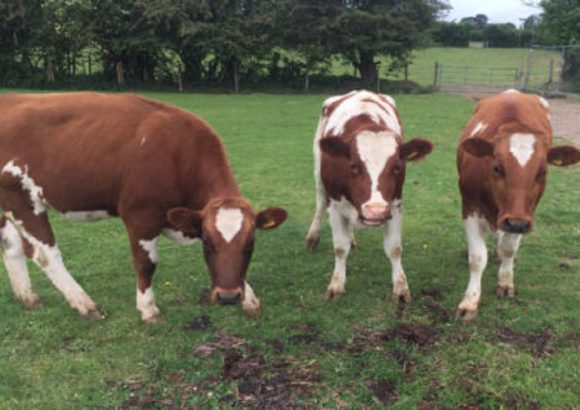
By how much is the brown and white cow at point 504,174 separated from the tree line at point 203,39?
23.9 m

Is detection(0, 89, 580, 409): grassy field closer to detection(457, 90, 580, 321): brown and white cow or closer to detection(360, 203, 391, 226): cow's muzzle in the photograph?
detection(457, 90, 580, 321): brown and white cow

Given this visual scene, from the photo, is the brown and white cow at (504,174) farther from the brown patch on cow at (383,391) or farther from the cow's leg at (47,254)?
the cow's leg at (47,254)

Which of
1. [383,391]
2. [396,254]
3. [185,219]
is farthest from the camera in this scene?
[396,254]

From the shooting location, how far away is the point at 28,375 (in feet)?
14.8

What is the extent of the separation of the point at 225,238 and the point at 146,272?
1.29m

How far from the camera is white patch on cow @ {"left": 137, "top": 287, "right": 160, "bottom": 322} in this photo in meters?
5.33

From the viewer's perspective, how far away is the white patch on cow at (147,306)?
5.33 m

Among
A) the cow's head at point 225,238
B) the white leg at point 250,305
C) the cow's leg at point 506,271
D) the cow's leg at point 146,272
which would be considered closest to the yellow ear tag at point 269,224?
the cow's head at point 225,238

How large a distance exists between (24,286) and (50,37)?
26.0m

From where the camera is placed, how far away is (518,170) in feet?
15.5

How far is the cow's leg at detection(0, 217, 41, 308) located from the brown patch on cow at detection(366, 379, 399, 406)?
11.2ft

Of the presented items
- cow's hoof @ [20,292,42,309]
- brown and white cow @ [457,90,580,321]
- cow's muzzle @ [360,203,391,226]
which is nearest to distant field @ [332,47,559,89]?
brown and white cow @ [457,90,580,321]

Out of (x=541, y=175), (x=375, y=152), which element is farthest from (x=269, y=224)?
(x=541, y=175)

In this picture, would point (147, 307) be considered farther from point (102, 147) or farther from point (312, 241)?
point (312, 241)
